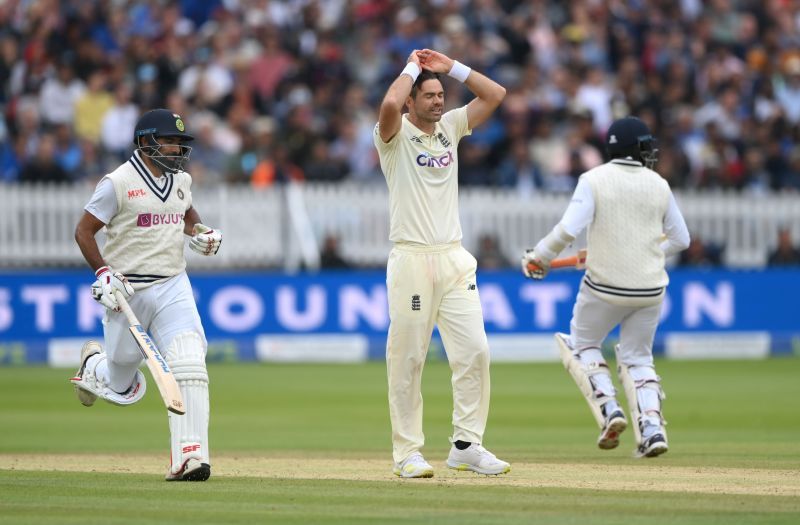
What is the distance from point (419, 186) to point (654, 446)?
2.32m

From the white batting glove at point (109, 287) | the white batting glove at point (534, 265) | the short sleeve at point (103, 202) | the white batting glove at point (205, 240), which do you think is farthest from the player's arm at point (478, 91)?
the white batting glove at point (109, 287)

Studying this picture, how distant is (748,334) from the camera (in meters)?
19.7

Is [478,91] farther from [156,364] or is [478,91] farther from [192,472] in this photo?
[192,472]

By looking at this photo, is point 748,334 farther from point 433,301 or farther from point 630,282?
point 433,301

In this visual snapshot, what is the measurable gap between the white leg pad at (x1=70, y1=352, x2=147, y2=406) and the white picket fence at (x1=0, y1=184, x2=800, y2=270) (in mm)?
10321

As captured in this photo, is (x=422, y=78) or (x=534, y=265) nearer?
(x=422, y=78)

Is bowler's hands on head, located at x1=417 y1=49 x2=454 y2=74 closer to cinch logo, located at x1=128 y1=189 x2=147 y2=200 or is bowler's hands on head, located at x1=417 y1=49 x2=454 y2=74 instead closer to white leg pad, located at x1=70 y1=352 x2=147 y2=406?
cinch logo, located at x1=128 y1=189 x2=147 y2=200

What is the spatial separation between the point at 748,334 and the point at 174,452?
12.7 m

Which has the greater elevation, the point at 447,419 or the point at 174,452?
the point at 174,452

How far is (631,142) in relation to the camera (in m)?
9.69

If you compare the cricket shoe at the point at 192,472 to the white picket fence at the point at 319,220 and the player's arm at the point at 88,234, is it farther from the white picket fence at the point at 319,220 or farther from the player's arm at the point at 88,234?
the white picket fence at the point at 319,220

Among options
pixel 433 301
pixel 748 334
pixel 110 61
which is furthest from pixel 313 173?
pixel 433 301

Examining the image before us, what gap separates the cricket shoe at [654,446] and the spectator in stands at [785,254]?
11.2 metres

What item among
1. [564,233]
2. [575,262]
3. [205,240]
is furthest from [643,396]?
[205,240]
